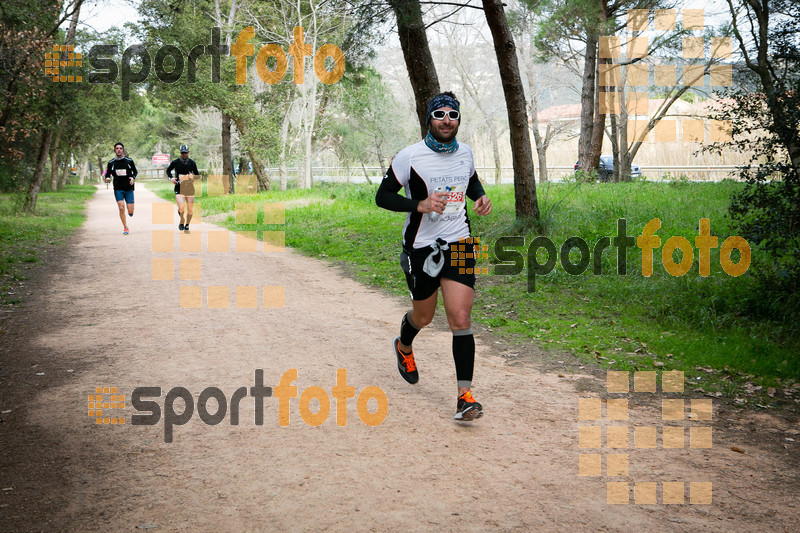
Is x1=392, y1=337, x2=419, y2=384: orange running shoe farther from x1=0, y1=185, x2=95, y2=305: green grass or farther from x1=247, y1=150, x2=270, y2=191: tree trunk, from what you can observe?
x1=247, y1=150, x2=270, y2=191: tree trunk

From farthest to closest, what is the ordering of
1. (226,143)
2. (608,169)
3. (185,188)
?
1. (608,169)
2. (226,143)
3. (185,188)

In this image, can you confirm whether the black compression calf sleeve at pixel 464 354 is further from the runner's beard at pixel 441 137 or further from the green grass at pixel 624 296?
the green grass at pixel 624 296

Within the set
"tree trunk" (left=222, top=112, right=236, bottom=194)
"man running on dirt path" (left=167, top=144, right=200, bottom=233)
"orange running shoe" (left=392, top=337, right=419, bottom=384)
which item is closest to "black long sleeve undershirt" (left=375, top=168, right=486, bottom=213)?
"orange running shoe" (left=392, top=337, right=419, bottom=384)

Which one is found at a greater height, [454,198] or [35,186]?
[35,186]

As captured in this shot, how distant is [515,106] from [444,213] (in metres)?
7.37

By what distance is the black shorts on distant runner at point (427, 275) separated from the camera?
4703mm

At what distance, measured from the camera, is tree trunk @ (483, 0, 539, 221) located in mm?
11320

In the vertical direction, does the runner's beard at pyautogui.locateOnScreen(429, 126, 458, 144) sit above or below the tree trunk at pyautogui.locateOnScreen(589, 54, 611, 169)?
below

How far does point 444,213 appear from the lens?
477 cm

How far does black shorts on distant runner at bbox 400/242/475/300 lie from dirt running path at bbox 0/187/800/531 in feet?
3.04

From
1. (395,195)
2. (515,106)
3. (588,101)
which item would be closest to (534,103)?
(588,101)

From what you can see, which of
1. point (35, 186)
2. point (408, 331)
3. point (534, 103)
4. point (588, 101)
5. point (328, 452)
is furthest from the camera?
point (534, 103)

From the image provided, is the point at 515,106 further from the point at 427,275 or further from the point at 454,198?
the point at 427,275

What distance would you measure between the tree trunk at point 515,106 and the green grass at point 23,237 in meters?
8.25
